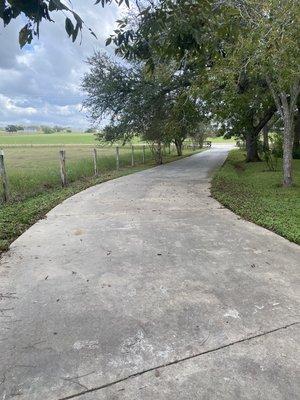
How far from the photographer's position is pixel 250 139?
23.0m

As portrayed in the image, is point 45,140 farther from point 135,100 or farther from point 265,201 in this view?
point 265,201

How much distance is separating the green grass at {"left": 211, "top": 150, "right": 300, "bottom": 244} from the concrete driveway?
1.78 feet

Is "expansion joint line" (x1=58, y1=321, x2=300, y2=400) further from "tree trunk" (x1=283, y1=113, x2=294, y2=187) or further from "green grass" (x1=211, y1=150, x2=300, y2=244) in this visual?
"tree trunk" (x1=283, y1=113, x2=294, y2=187)

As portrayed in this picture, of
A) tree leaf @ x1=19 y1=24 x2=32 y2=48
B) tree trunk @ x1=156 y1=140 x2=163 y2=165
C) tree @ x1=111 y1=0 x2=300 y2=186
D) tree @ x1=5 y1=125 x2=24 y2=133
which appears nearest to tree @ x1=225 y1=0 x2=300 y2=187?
tree @ x1=111 y1=0 x2=300 y2=186

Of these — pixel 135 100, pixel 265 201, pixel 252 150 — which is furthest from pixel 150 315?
pixel 252 150

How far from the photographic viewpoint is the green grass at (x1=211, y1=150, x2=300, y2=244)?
6899 mm

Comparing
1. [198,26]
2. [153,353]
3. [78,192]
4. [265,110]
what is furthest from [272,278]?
[265,110]

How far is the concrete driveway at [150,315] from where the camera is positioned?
259cm

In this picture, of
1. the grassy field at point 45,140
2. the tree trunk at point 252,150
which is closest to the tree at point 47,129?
the grassy field at point 45,140

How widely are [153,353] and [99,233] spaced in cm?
361

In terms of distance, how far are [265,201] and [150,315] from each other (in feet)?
21.5

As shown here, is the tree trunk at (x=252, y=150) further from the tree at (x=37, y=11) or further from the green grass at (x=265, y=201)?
the tree at (x=37, y=11)

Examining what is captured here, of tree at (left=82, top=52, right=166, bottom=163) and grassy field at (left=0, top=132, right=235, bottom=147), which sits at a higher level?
tree at (left=82, top=52, right=166, bottom=163)

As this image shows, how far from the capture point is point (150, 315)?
3496 mm
